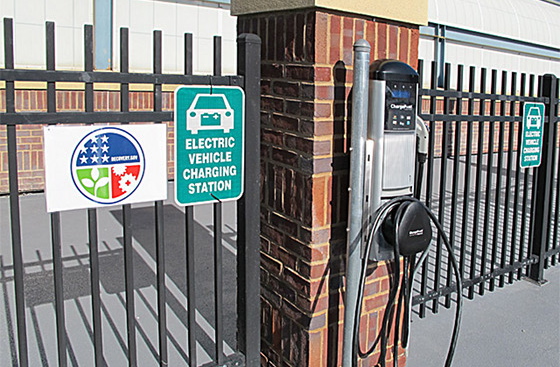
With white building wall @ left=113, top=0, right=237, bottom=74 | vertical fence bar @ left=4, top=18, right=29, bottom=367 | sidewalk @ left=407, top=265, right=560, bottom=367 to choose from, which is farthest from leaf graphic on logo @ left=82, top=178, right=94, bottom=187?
white building wall @ left=113, top=0, right=237, bottom=74

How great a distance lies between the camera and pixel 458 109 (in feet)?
12.5

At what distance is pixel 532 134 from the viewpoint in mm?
4496

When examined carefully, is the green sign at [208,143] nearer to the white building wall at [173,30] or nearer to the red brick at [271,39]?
the red brick at [271,39]

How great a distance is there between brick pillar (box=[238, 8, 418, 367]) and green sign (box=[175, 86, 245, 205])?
295 mm

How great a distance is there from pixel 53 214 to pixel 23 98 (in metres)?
5.90

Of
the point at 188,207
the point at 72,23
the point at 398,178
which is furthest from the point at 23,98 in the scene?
the point at 398,178

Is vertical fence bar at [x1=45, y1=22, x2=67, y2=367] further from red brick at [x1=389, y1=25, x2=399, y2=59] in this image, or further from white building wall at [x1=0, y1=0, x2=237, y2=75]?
white building wall at [x1=0, y1=0, x2=237, y2=75]

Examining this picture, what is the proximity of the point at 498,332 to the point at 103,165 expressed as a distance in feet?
9.64

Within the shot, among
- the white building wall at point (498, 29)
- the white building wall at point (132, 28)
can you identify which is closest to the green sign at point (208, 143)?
the white building wall at point (132, 28)

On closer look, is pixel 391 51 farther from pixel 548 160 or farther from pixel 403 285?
pixel 548 160

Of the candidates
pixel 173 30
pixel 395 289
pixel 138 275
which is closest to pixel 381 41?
pixel 395 289

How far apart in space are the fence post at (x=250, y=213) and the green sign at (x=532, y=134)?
8.76 feet

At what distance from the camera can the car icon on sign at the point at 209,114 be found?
2387mm

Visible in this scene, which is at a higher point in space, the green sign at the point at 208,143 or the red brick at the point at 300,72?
the red brick at the point at 300,72
